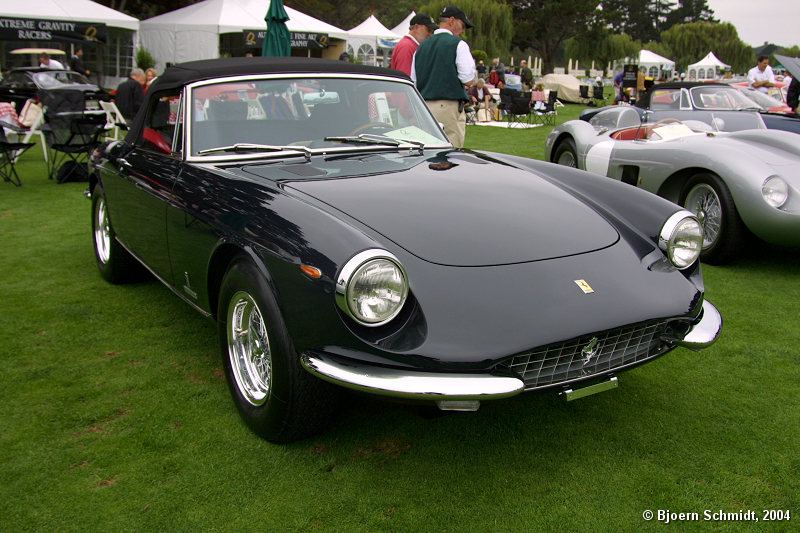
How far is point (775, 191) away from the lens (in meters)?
4.86

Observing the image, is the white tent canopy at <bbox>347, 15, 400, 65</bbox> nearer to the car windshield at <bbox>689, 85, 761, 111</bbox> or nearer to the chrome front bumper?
the car windshield at <bbox>689, 85, 761, 111</bbox>

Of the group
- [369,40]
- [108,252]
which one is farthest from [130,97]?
[369,40]

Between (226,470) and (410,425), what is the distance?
30.7 inches

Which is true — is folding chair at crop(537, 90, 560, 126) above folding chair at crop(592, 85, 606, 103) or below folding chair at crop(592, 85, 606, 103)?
below

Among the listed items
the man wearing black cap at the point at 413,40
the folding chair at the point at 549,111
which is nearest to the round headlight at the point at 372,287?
the man wearing black cap at the point at 413,40

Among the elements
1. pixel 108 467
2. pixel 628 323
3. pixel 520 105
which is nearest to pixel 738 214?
pixel 628 323

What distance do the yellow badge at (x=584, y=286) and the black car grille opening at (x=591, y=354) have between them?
0.17 metres

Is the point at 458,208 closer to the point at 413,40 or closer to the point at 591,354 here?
the point at 591,354

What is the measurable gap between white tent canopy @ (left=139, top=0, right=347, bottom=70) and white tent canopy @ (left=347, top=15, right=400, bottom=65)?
608 centimetres

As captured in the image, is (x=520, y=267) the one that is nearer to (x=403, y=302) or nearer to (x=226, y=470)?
(x=403, y=302)

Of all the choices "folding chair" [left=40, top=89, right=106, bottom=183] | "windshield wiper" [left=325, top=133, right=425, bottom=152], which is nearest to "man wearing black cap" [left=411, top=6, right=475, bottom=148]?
"windshield wiper" [left=325, top=133, right=425, bottom=152]

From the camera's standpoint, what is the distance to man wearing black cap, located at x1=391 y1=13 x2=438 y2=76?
694 cm

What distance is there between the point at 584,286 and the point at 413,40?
513 centimetres

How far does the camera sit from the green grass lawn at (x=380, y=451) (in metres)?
2.32
